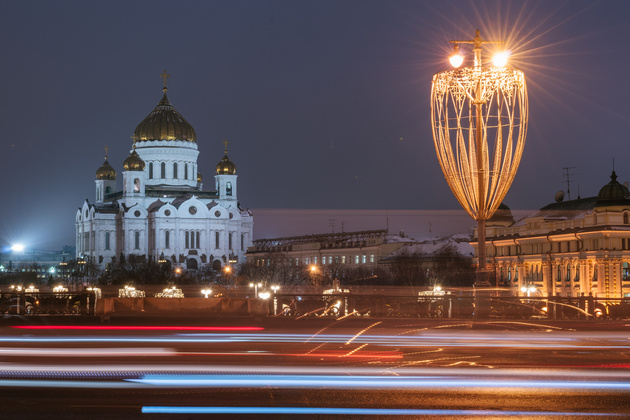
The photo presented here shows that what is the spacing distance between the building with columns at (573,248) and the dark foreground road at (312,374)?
3917 cm

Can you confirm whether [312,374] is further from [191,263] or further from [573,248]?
[191,263]

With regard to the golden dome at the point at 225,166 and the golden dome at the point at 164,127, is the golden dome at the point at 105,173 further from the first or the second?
the golden dome at the point at 225,166

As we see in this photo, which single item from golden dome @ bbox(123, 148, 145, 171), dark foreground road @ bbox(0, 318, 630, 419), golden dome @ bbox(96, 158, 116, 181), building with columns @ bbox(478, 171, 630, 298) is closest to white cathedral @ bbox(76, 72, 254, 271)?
golden dome @ bbox(123, 148, 145, 171)

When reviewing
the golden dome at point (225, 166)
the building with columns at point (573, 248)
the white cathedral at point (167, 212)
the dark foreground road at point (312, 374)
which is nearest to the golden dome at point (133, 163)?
the white cathedral at point (167, 212)

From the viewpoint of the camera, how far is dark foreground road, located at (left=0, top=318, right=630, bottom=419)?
10.1m

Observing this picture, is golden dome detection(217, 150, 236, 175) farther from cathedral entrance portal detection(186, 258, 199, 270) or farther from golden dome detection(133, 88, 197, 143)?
cathedral entrance portal detection(186, 258, 199, 270)

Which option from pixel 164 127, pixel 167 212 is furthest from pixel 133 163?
pixel 167 212

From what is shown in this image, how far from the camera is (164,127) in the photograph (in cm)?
12638

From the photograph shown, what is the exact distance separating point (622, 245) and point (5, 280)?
5495cm

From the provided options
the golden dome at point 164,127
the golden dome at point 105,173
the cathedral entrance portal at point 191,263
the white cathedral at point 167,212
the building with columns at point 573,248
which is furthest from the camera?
the golden dome at point 105,173

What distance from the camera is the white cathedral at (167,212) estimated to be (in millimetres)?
122875

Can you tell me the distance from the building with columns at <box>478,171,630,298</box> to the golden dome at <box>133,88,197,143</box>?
58.3 metres

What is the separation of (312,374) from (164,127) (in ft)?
383

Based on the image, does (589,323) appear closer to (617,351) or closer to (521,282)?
(617,351)
